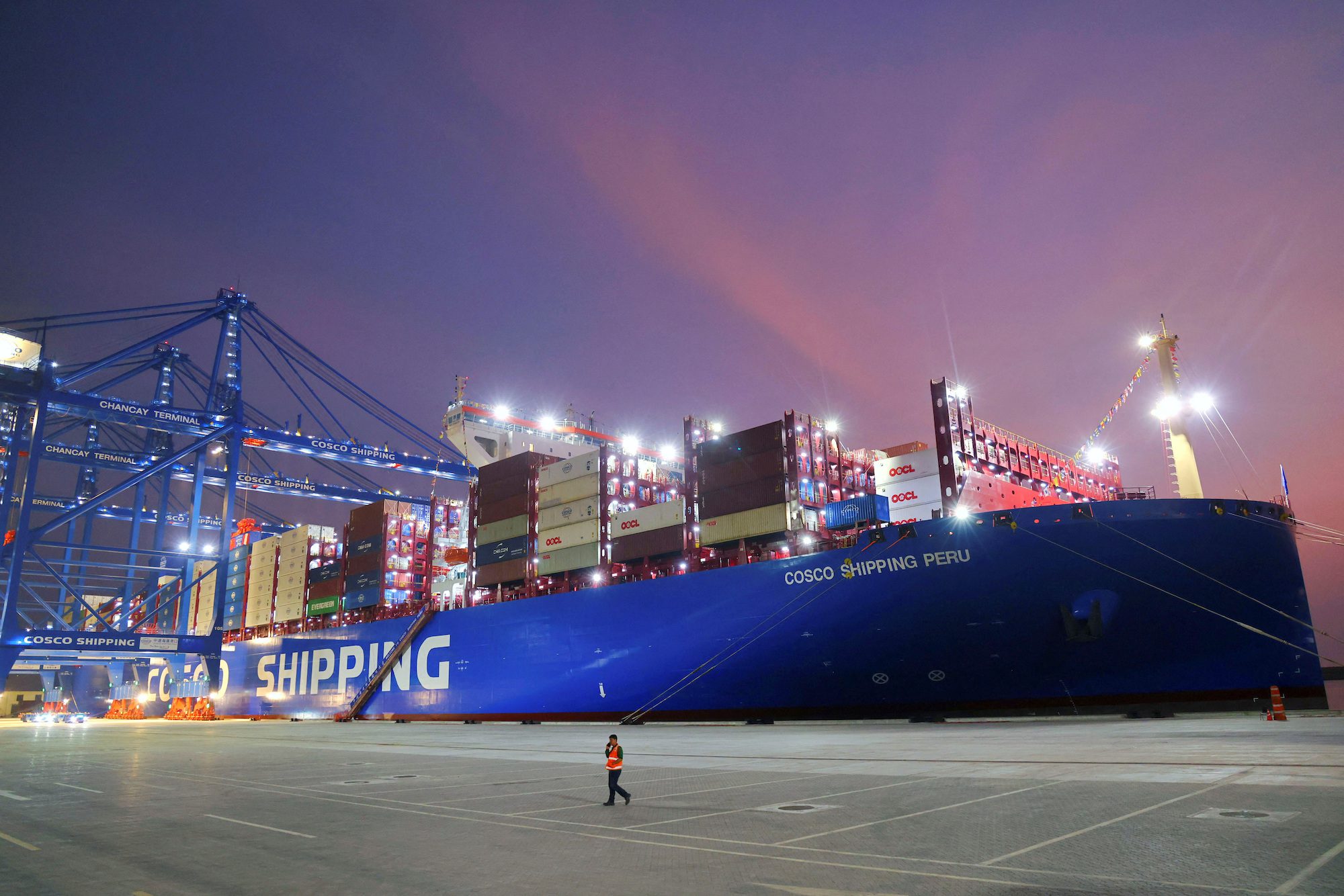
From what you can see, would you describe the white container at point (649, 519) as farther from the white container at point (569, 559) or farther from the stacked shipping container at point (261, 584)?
the stacked shipping container at point (261, 584)

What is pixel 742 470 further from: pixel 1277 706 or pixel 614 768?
pixel 614 768

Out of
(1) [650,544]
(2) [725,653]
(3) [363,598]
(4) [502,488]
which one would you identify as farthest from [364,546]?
(2) [725,653]

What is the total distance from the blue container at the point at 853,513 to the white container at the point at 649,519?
6224mm

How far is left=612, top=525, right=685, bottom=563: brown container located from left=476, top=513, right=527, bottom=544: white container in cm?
615

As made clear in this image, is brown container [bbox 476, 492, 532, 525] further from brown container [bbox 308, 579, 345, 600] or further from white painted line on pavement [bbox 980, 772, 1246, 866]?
white painted line on pavement [bbox 980, 772, 1246, 866]

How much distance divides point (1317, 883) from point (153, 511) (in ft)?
278

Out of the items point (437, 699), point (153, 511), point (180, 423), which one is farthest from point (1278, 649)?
point (153, 511)

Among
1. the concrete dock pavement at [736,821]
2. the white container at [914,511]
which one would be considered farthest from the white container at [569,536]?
the concrete dock pavement at [736,821]

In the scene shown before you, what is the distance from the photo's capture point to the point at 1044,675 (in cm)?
2094

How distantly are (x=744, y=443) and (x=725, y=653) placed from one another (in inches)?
290

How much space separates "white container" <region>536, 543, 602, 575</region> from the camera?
32.5 metres

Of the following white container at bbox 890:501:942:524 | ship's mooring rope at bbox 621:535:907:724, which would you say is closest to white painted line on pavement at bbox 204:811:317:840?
ship's mooring rope at bbox 621:535:907:724

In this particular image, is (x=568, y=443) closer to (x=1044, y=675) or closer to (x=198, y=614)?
(x=198, y=614)

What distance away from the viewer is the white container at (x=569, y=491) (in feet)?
110
